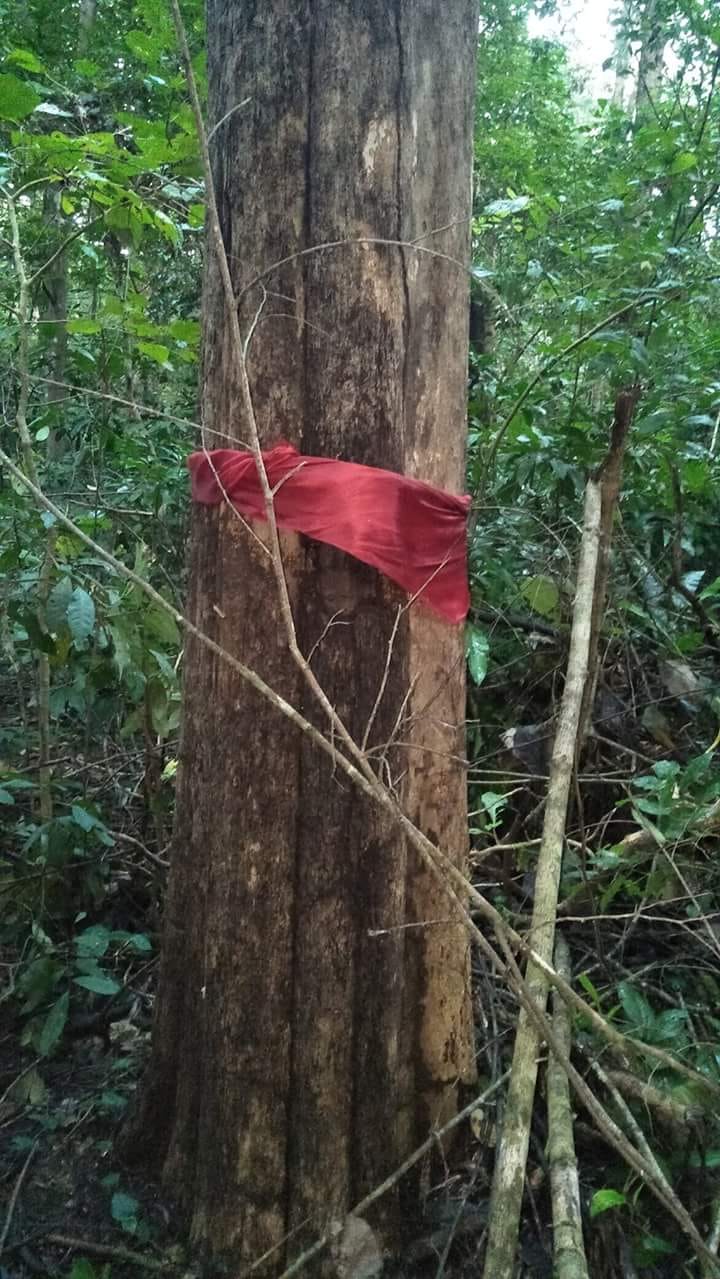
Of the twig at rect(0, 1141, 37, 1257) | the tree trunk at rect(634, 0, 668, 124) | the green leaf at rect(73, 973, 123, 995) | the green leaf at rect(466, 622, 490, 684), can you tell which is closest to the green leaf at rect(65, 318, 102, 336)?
the green leaf at rect(466, 622, 490, 684)

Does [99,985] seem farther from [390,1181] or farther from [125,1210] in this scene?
[390,1181]

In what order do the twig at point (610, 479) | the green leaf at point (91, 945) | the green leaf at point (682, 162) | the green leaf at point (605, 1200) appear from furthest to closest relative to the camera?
the green leaf at point (682, 162)
the green leaf at point (91, 945)
the twig at point (610, 479)
the green leaf at point (605, 1200)

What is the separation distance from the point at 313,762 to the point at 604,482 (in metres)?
0.77

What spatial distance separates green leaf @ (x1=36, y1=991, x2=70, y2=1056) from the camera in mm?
2029

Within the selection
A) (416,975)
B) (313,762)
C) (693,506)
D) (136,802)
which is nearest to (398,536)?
(313,762)

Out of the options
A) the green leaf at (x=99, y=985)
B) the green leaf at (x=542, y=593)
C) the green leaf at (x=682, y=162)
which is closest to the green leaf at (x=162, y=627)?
the green leaf at (x=99, y=985)

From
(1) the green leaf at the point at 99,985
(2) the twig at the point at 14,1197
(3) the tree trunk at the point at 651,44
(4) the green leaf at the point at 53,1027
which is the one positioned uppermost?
(3) the tree trunk at the point at 651,44

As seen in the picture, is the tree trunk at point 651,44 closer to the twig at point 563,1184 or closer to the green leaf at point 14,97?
the green leaf at point 14,97

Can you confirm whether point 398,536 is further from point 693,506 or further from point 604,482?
point 693,506

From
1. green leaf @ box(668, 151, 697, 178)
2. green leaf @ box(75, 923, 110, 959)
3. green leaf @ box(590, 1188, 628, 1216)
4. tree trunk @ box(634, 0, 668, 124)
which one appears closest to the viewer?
green leaf @ box(590, 1188, 628, 1216)

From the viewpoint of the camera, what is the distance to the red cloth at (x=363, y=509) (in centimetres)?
150

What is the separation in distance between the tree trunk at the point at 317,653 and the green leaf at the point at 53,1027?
584mm

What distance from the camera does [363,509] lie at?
1504 mm

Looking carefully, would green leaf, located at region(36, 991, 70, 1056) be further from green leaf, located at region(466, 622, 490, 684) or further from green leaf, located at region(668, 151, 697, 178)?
green leaf, located at region(668, 151, 697, 178)
